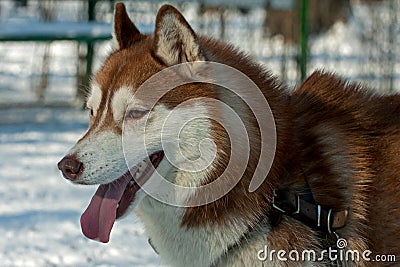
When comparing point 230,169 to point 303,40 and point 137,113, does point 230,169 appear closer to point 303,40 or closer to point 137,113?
point 137,113

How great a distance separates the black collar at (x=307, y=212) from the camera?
107 inches

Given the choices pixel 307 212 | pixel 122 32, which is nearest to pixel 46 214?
pixel 122 32

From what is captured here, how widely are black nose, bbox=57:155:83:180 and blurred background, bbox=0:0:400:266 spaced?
92.3 inches

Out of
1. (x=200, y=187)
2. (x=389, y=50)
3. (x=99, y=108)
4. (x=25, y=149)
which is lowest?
(x=25, y=149)

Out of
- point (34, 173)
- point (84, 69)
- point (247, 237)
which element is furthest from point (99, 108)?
point (84, 69)

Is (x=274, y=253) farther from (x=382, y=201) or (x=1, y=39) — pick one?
(x=1, y=39)

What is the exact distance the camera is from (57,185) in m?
5.96

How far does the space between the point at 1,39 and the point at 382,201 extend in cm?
541

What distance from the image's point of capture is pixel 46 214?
5.26 metres

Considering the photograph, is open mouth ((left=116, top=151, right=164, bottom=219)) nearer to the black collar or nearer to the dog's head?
the dog's head

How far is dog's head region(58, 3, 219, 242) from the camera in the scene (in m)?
2.71

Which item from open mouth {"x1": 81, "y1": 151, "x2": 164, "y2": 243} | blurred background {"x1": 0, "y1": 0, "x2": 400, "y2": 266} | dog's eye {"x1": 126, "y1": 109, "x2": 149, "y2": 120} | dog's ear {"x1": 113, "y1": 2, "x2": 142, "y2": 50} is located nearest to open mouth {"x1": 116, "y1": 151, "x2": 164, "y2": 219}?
open mouth {"x1": 81, "y1": 151, "x2": 164, "y2": 243}

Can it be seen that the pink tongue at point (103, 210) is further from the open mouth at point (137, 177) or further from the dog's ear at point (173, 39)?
the dog's ear at point (173, 39)

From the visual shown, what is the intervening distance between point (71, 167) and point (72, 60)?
6.79 meters
